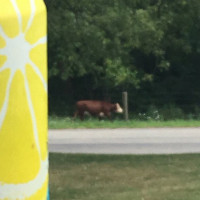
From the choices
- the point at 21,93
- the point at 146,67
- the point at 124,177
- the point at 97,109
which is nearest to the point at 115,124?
the point at 97,109

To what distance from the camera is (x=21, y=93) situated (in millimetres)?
3418

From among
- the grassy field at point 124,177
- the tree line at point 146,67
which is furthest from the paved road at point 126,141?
the tree line at point 146,67

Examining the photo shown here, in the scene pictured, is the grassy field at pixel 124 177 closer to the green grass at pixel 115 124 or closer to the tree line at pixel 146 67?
the green grass at pixel 115 124

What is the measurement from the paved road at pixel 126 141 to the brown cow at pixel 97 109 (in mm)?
4155

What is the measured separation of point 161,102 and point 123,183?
67.6 feet

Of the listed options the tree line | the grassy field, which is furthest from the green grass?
the grassy field

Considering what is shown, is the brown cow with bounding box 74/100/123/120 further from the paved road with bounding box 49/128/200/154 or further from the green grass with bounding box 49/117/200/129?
the paved road with bounding box 49/128/200/154

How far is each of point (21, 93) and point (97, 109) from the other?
21.9 metres

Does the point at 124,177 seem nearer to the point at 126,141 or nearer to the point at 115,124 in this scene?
the point at 126,141

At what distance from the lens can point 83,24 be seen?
48.4 ft

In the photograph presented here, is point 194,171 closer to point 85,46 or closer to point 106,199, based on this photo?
point 106,199

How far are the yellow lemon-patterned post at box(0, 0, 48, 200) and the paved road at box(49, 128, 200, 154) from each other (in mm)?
10592

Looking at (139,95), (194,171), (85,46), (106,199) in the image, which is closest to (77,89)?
(139,95)

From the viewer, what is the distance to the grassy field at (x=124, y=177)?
8547mm
